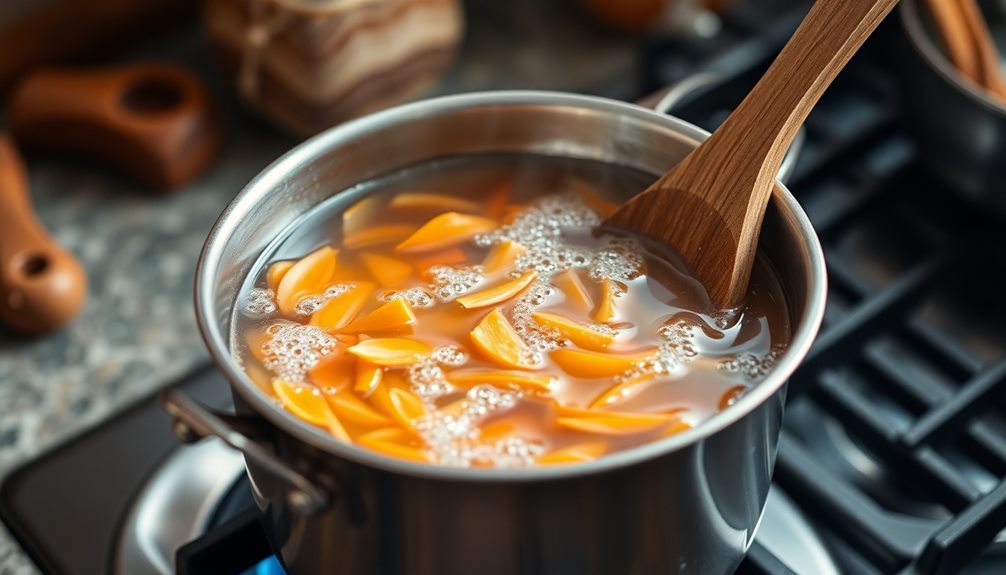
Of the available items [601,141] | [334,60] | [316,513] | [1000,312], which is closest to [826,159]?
[1000,312]

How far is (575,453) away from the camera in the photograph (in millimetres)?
523

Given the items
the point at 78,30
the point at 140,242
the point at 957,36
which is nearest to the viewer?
the point at 957,36

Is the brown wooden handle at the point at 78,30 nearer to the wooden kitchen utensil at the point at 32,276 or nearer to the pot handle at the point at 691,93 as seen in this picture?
the wooden kitchen utensil at the point at 32,276

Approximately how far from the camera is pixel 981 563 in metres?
0.71

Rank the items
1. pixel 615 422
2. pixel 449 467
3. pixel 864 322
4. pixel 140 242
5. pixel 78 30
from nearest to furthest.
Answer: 1. pixel 449 467
2. pixel 615 422
3. pixel 864 322
4. pixel 140 242
5. pixel 78 30

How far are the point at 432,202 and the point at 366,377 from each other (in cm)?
15

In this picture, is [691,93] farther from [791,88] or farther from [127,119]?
[127,119]

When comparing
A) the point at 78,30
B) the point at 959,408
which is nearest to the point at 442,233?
the point at 959,408

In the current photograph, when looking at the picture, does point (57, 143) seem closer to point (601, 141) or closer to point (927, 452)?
point (601, 141)

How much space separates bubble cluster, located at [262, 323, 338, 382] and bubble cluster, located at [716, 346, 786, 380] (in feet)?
0.67

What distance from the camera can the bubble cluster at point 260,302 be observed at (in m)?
0.62

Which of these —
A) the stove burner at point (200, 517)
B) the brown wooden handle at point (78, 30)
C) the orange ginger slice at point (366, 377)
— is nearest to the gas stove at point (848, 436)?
the stove burner at point (200, 517)

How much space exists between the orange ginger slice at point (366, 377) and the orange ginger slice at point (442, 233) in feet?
0.35

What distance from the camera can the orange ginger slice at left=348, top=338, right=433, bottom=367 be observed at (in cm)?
58
